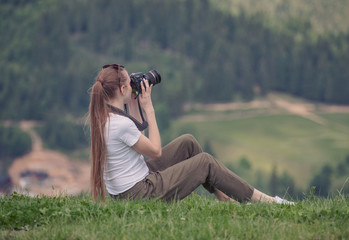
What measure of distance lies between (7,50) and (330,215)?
449 feet

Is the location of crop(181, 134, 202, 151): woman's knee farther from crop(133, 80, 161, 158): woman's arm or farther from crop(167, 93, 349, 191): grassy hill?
crop(167, 93, 349, 191): grassy hill

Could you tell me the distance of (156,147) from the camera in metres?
3.92

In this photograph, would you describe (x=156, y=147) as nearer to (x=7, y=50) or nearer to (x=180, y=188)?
(x=180, y=188)

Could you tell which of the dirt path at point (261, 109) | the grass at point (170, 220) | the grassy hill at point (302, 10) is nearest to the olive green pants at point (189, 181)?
the grass at point (170, 220)

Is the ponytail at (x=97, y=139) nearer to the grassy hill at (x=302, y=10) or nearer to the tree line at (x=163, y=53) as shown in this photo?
the tree line at (x=163, y=53)

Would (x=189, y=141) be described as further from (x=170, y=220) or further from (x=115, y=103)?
(x=170, y=220)

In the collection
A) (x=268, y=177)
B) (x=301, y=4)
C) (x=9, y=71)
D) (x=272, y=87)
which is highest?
(x=301, y=4)

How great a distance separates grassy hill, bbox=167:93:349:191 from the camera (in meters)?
89.4

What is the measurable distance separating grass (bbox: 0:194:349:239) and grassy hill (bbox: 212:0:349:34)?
139881 mm

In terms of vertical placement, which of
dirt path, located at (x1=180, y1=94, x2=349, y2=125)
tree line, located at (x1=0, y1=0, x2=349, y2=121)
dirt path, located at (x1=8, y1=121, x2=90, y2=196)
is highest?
tree line, located at (x1=0, y1=0, x2=349, y2=121)

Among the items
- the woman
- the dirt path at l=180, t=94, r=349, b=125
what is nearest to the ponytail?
the woman

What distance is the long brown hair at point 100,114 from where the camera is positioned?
12.9 feet

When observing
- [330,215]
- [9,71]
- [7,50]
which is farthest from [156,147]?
[7,50]

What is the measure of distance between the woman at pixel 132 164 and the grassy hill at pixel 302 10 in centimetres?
13960
